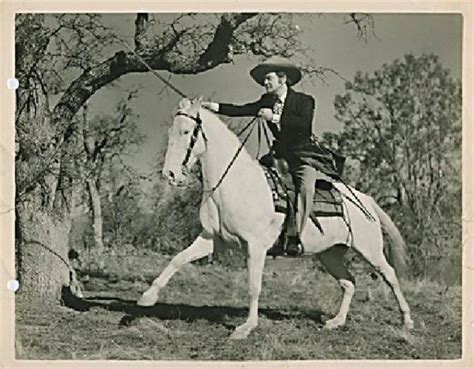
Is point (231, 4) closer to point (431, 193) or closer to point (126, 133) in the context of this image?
point (126, 133)

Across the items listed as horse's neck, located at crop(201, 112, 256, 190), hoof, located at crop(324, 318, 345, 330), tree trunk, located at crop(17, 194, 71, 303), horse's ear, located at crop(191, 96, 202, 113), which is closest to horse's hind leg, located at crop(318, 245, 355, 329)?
hoof, located at crop(324, 318, 345, 330)

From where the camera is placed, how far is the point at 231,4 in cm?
178

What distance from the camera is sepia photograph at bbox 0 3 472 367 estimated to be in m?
1.76

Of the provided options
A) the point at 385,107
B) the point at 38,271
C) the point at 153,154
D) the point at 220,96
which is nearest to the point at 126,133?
the point at 153,154

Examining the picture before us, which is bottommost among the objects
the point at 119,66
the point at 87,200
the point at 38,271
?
the point at 38,271

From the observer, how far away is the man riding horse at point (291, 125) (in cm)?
178

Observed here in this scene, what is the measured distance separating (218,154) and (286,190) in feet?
0.44

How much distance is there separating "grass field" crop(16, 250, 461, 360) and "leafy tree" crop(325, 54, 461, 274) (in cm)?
10

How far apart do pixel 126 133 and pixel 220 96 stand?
175 mm

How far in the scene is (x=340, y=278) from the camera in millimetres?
1797

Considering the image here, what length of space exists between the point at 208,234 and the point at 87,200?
0.22 meters

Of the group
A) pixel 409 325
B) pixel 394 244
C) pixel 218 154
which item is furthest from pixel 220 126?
pixel 409 325

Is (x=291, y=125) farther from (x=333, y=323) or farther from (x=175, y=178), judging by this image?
(x=333, y=323)

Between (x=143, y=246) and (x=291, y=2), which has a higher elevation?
(x=291, y=2)
